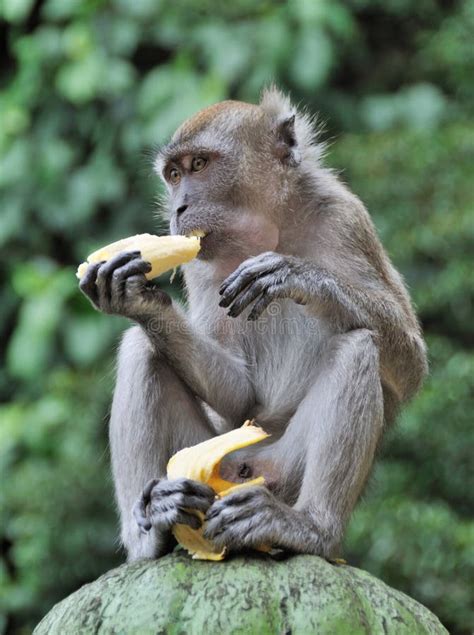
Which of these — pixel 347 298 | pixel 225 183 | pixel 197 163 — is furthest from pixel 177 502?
pixel 197 163

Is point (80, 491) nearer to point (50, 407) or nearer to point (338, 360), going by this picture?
point (50, 407)

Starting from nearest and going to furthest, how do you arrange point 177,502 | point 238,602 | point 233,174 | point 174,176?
point 238,602 < point 177,502 < point 233,174 < point 174,176

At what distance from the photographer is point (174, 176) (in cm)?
580

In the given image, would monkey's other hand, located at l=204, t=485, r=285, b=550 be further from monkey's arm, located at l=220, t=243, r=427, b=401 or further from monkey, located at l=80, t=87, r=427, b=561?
monkey's arm, located at l=220, t=243, r=427, b=401

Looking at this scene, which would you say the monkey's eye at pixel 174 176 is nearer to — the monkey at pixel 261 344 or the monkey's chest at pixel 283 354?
the monkey at pixel 261 344

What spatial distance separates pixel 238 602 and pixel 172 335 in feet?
4.89

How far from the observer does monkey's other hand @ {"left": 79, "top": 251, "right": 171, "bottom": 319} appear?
192 inches

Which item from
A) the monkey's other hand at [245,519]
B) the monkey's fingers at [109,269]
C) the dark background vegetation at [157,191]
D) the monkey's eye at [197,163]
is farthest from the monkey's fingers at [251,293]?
the dark background vegetation at [157,191]

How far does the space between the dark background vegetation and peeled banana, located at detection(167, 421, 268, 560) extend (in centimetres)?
379

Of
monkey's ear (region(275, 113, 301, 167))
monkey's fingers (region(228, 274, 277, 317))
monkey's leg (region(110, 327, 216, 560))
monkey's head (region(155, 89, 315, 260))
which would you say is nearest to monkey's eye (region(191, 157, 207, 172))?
monkey's head (region(155, 89, 315, 260))

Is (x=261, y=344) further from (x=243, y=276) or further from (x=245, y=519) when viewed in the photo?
(x=245, y=519)

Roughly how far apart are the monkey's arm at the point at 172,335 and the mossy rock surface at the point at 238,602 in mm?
1024

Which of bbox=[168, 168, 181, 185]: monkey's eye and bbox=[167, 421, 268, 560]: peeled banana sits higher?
bbox=[168, 168, 181, 185]: monkey's eye

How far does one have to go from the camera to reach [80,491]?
376 inches
